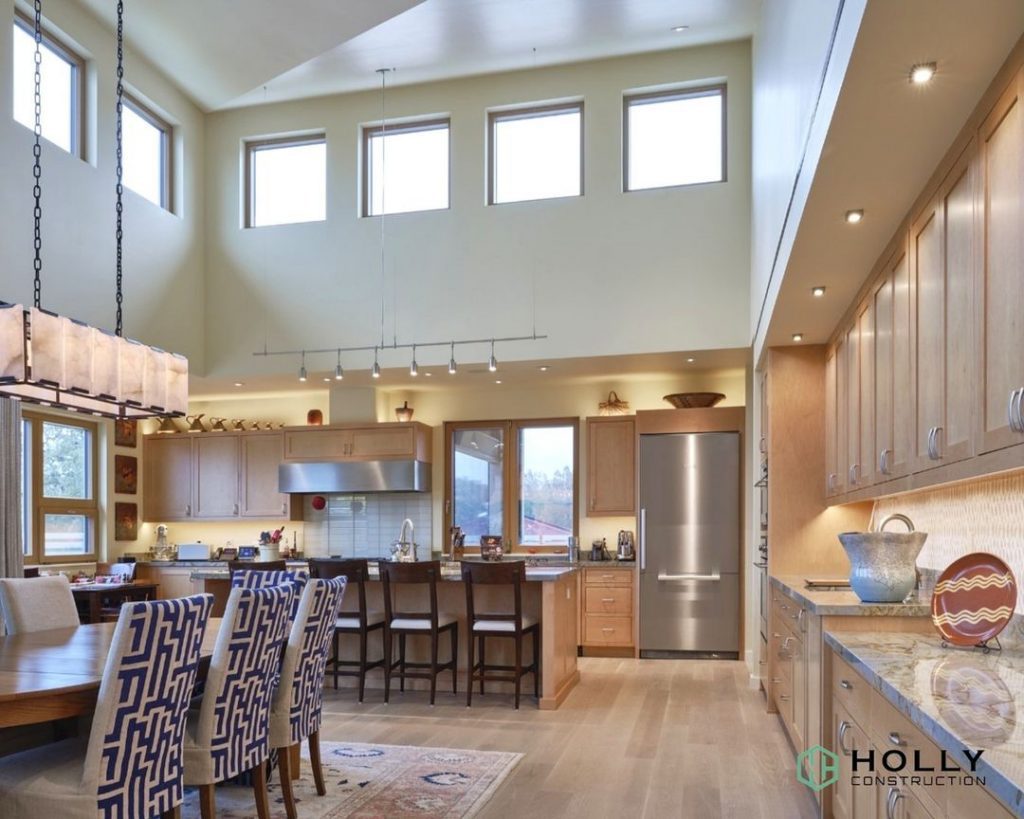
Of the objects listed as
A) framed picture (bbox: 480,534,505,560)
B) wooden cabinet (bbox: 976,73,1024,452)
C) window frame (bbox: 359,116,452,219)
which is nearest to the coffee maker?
framed picture (bbox: 480,534,505,560)

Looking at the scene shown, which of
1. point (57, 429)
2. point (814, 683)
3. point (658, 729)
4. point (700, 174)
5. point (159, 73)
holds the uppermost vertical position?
point (159, 73)

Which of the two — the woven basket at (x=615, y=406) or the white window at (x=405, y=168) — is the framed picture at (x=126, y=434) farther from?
the woven basket at (x=615, y=406)

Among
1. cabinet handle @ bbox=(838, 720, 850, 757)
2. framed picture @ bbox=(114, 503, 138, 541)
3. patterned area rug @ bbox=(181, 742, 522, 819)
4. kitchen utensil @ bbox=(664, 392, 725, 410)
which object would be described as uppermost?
kitchen utensil @ bbox=(664, 392, 725, 410)

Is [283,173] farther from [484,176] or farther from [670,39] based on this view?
[670,39]

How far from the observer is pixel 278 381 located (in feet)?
27.8

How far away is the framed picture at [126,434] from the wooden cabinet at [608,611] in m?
4.69

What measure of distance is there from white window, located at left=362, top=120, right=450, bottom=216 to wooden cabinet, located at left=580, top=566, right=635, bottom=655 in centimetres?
361

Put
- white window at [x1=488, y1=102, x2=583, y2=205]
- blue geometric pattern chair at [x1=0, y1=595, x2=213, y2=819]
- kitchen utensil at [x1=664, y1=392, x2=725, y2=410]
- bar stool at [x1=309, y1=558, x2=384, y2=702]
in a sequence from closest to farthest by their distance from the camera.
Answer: blue geometric pattern chair at [x1=0, y1=595, x2=213, y2=819]
bar stool at [x1=309, y1=558, x2=384, y2=702]
white window at [x1=488, y1=102, x2=583, y2=205]
kitchen utensil at [x1=664, y1=392, x2=725, y2=410]

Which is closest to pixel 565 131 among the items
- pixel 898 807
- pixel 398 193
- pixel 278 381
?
pixel 398 193

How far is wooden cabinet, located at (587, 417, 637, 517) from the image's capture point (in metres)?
8.38

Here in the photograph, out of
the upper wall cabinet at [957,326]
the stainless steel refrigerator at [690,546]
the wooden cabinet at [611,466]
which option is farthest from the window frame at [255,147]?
the upper wall cabinet at [957,326]

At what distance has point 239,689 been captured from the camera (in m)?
3.29

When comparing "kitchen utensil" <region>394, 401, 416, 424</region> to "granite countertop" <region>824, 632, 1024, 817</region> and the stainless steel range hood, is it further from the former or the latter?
"granite countertop" <region>824, 632, 1024, 817</region>

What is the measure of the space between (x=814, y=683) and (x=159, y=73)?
706 cm
